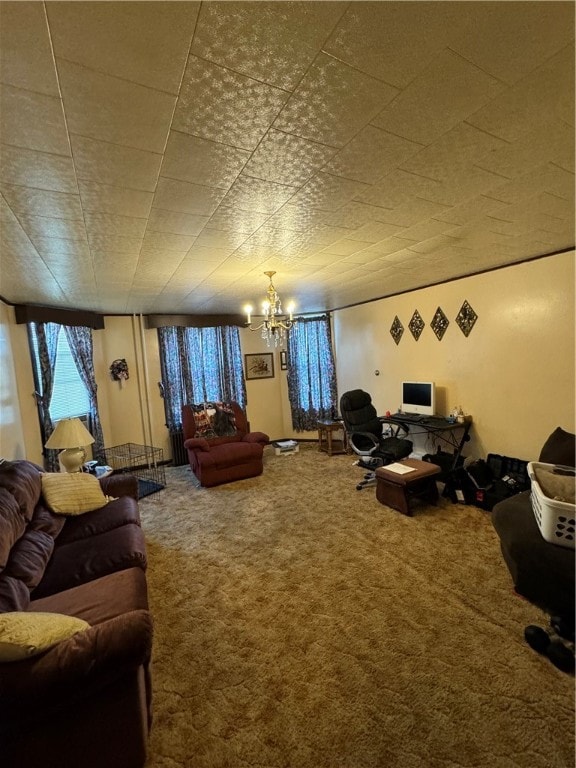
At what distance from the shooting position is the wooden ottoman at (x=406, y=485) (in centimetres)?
333

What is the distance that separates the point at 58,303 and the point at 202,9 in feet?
13.8

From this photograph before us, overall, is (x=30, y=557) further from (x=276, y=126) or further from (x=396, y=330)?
(x=396, y=330)

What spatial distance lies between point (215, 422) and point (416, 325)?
3.27m

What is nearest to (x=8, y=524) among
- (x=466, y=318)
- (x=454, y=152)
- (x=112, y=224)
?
(x=112, y=224)

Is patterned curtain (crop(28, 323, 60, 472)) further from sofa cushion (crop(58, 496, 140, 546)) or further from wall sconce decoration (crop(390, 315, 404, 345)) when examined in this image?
wall sconce decoration (crop(390, 315, 404, 345))

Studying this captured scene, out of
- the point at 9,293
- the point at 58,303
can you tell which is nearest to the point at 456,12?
the point at 9,293

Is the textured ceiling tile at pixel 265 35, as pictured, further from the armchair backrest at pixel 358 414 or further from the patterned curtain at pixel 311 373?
the patterned curtain at pixel 311 373

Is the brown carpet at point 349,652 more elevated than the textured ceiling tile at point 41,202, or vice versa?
the textured ceiling tile at point 41,202

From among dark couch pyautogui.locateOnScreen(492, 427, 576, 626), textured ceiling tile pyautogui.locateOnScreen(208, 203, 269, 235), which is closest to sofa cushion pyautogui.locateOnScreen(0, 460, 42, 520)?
textured ceiling tile pyautogui.locateOnScreen(208, 203, 269, 235)

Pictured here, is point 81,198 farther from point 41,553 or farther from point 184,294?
point 184,294

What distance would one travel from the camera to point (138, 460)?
5.43 metres

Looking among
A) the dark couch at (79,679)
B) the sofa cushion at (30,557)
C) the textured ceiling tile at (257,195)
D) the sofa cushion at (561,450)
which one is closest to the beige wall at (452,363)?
the sofa cushion at (561,450)

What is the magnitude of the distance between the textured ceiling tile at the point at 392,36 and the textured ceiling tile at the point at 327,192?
590 millimetres

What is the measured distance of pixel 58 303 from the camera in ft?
13.6
